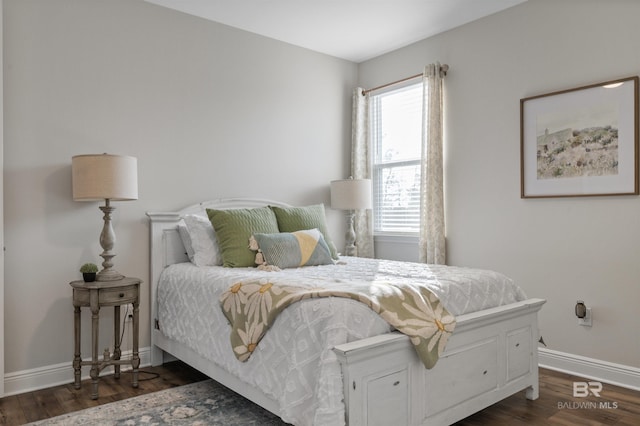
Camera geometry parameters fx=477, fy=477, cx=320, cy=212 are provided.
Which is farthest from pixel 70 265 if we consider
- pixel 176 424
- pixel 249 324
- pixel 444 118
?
pixel 444 118

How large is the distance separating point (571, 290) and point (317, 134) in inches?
98.3

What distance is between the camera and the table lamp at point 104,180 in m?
2.82

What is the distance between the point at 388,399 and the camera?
1915 millimetres

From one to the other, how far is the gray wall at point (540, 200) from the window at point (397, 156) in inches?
13.7

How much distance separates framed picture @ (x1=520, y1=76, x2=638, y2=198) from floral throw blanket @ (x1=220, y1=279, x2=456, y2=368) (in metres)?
1.62

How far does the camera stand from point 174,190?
3.55 meters

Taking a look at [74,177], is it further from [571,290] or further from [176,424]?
[571,290]

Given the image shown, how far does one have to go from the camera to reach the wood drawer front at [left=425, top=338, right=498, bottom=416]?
2.13 m

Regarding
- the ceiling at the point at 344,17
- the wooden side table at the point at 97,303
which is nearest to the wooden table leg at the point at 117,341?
the wooden side table at the point at 97,303

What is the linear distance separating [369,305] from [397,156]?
8.89ft

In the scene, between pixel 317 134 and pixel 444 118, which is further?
pixel 317 134

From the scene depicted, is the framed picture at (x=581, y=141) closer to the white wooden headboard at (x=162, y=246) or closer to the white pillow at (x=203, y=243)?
the white pillow at (x=203, y=243)

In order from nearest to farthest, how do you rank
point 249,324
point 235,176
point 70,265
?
point 249,324
point 70,265
point 235,176

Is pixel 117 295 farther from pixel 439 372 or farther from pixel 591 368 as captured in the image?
pixel 591 368
